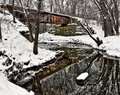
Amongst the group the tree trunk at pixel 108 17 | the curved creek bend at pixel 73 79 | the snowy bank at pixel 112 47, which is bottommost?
the curved creek bend at pixel 73 79

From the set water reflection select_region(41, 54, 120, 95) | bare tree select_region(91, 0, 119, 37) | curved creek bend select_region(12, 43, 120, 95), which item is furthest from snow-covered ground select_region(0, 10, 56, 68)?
bare tree select_region(91, 0, 119, 37)


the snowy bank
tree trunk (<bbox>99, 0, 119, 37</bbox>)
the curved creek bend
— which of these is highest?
tree trunk (<bbox>99, 0, 119, 37</bbox>)

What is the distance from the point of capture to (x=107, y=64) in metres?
15.0

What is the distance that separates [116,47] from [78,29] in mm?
15575

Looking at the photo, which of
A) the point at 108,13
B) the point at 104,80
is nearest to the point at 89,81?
the point at 104,80

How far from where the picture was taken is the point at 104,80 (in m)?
11.1

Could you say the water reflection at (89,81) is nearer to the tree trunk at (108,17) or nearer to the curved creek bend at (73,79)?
the curved creek bend at (73,79)

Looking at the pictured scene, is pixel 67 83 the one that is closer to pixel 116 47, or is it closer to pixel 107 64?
pixel 107 64

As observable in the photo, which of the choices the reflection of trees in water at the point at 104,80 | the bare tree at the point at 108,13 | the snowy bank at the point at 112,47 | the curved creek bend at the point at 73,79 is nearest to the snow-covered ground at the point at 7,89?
the curved creek bend at the point at 73,79

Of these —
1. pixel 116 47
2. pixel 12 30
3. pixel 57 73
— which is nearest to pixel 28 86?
pixel 57 73

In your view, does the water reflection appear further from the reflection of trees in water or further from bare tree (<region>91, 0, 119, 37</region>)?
bare tree (<region>91, 0, 119, 37</region>)

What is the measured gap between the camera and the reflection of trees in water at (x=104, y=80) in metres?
9.42

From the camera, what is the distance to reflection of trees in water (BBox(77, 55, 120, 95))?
371 inches

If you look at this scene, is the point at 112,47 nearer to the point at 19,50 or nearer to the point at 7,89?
the point at 19,50
